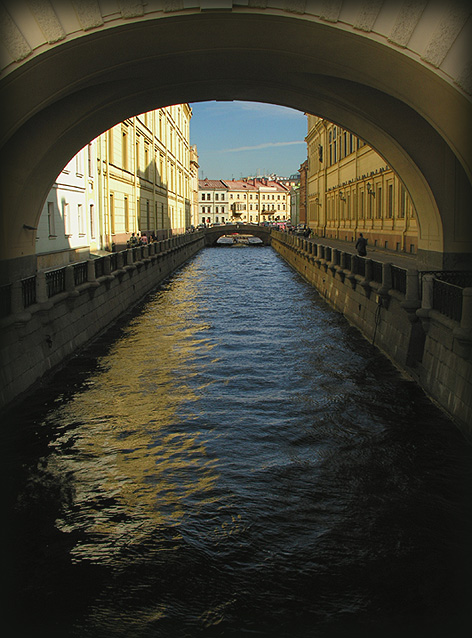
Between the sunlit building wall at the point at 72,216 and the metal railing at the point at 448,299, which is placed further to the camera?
the sunlit building wall at the point at 72,216

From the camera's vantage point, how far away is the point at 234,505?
24.9 feet

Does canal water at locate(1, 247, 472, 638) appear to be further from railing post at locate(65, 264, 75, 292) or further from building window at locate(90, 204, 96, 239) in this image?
building window at locate(90, 204, 96, 239)

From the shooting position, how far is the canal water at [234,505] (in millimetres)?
5590

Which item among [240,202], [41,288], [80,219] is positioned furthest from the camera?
[240,202]

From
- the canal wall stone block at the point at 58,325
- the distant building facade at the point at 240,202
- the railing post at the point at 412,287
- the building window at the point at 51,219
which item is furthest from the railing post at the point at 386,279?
the distant building facade at the point at 240,202

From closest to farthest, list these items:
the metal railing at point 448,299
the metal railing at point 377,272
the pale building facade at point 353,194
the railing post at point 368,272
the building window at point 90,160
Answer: the metal railing at point 448,299
the metal railing at point 377,272
the railing post at point 368,272
the building window at point 90,160
the pale building facade at point 353,194

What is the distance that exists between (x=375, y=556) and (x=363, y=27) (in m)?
7.86

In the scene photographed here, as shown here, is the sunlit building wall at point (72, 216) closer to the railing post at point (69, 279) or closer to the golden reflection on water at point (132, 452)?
the railing post at point (69, 279)

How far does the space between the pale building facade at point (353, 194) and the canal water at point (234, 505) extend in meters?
12.1

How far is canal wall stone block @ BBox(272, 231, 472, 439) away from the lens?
30.4 ft

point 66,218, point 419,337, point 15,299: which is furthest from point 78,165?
point 419,337

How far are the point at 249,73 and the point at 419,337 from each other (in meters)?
7.45

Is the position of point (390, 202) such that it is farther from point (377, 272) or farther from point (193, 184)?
point (193, 184)

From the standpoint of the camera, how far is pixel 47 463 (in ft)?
28.8
